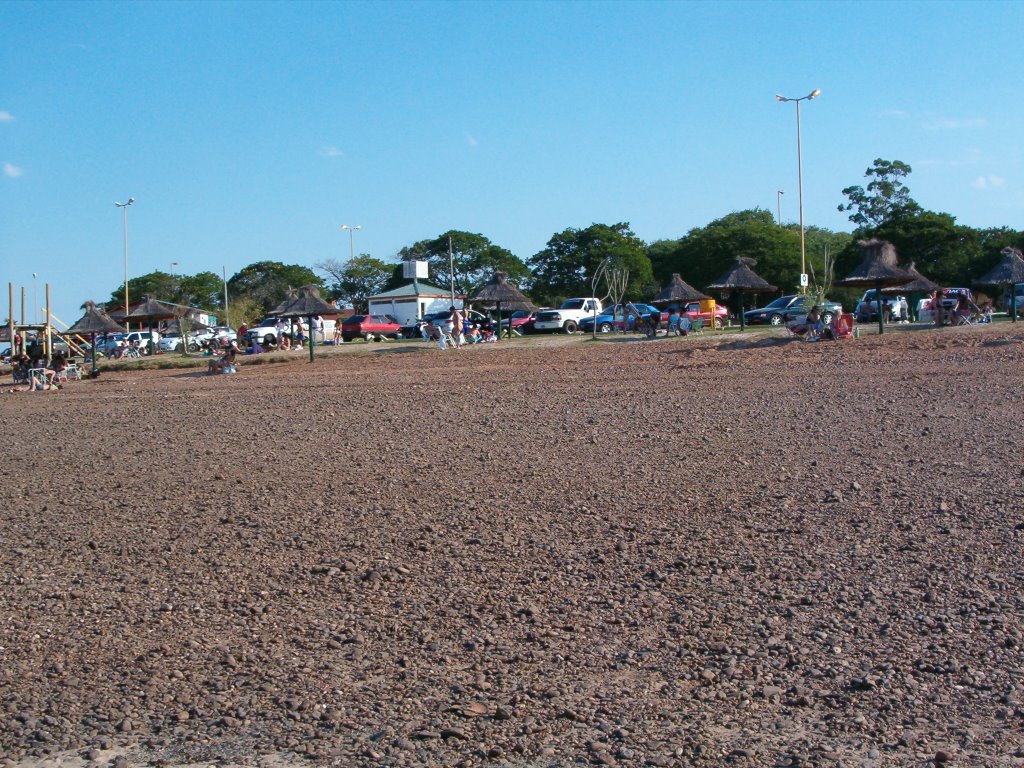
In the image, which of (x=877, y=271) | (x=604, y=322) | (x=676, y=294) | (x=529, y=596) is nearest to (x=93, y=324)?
(x=604, y=322)

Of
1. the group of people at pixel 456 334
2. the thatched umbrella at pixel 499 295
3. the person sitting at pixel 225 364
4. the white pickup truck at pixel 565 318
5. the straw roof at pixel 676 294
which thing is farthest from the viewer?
the white pickup truck at pixel 565 318

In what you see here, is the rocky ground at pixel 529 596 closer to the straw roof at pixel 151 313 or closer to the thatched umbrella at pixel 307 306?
the thatched umbrella at pixel 307 306

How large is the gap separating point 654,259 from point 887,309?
40.8 meters

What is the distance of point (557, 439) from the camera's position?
13.4 m

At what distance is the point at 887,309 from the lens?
4250 centimetres

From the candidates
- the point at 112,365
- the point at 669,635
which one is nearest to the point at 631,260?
the point at 112,365

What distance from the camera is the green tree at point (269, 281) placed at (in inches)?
3548

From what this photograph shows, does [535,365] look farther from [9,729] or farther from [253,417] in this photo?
[9,729]

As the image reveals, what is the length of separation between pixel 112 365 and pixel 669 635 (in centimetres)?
3533

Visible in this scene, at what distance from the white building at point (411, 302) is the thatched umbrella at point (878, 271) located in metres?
32.6

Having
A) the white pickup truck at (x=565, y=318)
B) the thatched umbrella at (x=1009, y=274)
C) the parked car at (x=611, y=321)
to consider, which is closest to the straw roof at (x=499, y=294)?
the parked car at (x=611, y=321)

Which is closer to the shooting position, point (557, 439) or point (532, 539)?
point (532, 539)

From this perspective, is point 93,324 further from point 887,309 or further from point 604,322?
point 887,309

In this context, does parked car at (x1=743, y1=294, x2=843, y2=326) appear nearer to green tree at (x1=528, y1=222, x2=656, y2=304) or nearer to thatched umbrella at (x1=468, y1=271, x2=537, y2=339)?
thatched umbrella at (x1=468, y1=271, x2=537, y2=339)
